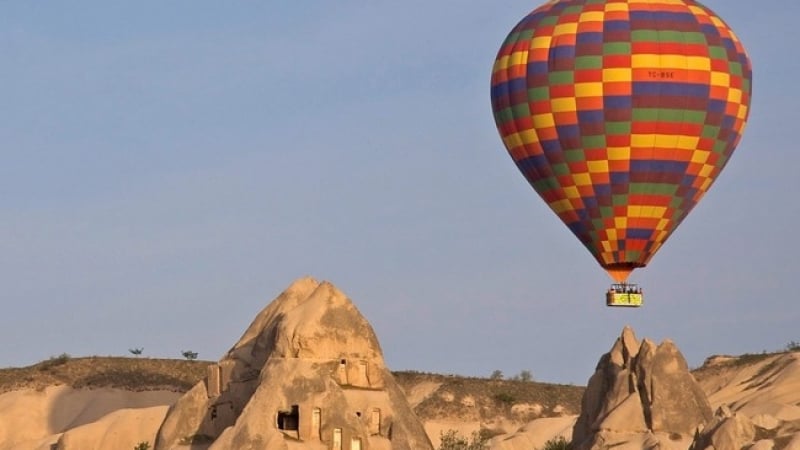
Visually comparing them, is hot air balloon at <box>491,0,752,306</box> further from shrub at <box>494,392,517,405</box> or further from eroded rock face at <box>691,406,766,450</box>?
shrub at <box>494,392,517,405</box>

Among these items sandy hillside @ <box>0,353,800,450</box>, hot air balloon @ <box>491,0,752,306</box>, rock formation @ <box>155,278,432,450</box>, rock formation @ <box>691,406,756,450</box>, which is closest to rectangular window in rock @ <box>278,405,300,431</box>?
rock formation @ <box>155,278,432,450</box>

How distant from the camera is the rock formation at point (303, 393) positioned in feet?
205

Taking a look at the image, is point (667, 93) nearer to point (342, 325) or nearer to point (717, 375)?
point (342, 325)

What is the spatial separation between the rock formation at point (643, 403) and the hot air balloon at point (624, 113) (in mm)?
4814

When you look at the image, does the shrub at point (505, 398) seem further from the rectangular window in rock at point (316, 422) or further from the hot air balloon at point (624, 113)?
the rectangular window in rock at point (316, 422)

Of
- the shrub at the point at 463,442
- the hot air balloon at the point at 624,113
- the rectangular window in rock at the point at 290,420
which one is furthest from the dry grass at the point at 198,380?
the rectangular window in rock at the point at 290,420

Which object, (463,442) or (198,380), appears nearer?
(463,442)

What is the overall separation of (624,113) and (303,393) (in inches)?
663

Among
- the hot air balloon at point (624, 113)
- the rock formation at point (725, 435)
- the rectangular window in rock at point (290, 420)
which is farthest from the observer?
the hot air balloon at point (624, 113)

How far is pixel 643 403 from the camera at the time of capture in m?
76.9

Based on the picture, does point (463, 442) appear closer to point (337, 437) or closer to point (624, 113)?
point (624, 113)

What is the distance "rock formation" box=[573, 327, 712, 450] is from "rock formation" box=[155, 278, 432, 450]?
1275cm

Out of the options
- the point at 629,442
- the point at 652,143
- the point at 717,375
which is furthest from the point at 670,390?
the point at 717,375

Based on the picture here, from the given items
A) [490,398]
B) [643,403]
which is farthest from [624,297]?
[490,398]
